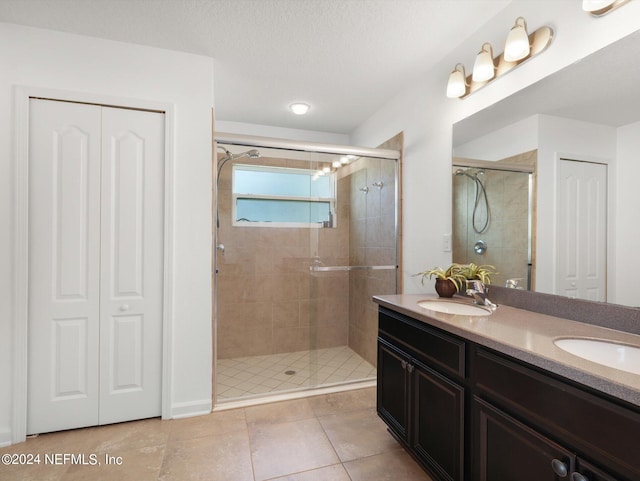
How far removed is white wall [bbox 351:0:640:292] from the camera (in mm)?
1375

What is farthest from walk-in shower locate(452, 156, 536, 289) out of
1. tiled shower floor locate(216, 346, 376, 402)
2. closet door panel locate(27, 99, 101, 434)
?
closet door panel locate(27, 99, 101, 434)

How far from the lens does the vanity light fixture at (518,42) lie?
1556 millimetres

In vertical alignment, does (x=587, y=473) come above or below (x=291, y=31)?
below

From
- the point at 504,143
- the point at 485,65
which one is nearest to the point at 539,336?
the point at 504,143

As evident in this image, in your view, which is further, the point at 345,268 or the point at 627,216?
the point at 345,268

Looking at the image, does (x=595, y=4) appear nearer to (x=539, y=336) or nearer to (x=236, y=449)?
(x=539, y=336)

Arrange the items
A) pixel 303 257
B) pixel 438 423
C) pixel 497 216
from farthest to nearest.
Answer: pixel 303 257 → pixel 497 216 → pixel 438 423

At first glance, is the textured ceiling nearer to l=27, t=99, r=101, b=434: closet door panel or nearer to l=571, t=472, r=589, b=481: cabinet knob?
l=27, t=99, r=101, b=434: closet door panel

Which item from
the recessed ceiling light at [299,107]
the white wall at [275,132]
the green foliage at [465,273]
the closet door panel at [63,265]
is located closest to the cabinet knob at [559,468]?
the green foliage at [465,273]

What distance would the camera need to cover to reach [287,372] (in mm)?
2975

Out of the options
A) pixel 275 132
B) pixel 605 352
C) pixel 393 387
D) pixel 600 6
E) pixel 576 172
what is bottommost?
pixel 393 387

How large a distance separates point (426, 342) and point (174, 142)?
201 centimetres

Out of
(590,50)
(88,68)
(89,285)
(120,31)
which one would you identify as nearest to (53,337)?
(89,285)

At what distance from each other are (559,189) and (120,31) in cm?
266
